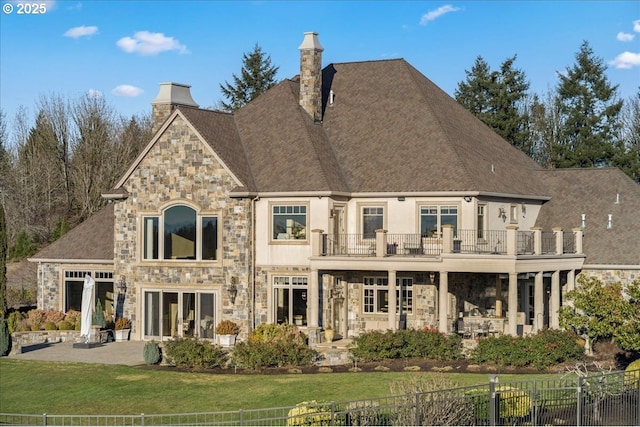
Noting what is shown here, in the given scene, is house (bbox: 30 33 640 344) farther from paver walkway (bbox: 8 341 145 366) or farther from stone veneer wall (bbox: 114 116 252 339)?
paver walkway (bbox: 8 341 145 366)

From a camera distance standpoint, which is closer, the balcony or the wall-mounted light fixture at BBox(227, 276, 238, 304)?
the balcony

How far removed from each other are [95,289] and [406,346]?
1493 cm

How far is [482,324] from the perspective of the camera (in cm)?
3791

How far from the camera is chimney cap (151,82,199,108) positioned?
43781 mm

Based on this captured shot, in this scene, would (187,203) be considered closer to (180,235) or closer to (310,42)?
(180,235)

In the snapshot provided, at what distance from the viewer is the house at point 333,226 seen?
125ft

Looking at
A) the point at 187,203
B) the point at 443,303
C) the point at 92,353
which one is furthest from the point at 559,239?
the point at 92,353

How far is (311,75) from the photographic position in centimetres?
4188

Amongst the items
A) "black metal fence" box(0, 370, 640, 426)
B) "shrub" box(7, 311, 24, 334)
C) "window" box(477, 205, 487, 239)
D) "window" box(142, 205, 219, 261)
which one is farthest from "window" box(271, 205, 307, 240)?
"black metal fence" box(0, 370, 640, 426)

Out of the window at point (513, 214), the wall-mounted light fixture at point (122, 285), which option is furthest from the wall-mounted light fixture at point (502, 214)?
the wall-mounted light fixture at point (122, 285)

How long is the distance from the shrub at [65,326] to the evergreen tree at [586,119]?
32839 mm

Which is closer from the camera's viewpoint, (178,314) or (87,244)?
(178,314)

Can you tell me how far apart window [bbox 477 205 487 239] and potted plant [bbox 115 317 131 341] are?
14065 millimetres

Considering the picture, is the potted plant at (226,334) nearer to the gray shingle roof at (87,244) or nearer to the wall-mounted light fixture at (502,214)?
the gray shingle roof at (87,244)
